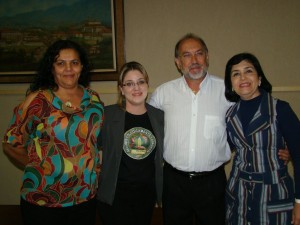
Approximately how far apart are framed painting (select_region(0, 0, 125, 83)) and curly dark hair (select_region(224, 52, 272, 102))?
3.93 ft

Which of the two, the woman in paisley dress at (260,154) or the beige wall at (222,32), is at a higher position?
the beige wall at (222,32)

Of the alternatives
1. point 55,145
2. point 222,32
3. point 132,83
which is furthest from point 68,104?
point 222,32

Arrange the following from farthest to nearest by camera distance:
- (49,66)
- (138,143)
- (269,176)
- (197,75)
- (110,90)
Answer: (110,90) → (197,75) → (138,143) → (49,66) → (269,176)

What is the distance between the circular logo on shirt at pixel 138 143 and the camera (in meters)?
1.75

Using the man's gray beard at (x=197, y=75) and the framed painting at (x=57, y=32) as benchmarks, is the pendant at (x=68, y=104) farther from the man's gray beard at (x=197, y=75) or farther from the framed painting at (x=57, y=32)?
the framed painting at (x=57, y=32)

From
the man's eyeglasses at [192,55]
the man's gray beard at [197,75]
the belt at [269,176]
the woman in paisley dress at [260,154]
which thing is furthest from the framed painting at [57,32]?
the belt at [269,176]

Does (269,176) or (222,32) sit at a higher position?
(222,32)

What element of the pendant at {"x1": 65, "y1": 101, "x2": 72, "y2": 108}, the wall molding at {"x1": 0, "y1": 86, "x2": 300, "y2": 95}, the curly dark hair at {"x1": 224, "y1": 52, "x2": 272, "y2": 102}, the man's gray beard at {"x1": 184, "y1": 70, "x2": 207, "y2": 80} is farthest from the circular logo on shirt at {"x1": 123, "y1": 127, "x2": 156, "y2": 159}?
the wall molding at {"x1": 0, "y1": 86, "x2": 300, "y2": 95}

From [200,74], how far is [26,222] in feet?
5.24

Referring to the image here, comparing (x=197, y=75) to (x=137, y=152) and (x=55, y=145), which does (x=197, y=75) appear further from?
(x=55, y=145)

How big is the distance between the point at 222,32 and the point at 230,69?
95cm

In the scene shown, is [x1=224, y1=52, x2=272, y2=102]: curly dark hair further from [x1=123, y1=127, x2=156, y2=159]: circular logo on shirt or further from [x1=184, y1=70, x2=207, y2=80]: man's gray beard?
[x1=123, y1=127, x2=156, y2=159]: circular logo on shirt

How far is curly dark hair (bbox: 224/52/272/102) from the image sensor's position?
1679 mm

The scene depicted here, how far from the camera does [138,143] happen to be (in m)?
1.77
